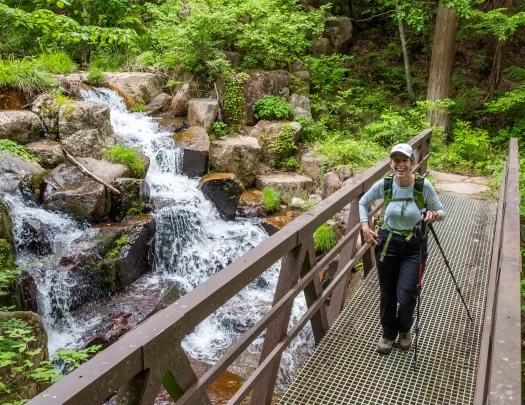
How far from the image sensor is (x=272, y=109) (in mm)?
13781

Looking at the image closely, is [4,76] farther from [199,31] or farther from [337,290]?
[337,290]

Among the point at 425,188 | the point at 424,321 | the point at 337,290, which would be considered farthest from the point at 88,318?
the point at 425,188

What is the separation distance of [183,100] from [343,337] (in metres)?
10.9

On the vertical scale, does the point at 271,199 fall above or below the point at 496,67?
below

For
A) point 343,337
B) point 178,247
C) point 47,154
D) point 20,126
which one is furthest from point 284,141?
point 343,337

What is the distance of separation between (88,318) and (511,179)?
6.78 meters

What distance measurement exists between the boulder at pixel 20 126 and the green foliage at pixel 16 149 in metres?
0.58

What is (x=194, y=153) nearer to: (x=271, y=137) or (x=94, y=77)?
(x=271, y=137)

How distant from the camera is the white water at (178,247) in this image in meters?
8.02

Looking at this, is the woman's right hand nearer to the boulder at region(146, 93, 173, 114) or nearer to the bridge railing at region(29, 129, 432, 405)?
the bridge railing at region(29, 129, 432, 405)

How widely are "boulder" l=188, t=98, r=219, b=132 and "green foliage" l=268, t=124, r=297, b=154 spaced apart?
1826 mm

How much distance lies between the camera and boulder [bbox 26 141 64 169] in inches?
398

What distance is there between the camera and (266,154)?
1305cm

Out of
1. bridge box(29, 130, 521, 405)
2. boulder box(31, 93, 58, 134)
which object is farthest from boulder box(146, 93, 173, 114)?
bridge box(29, 130, 521, 405)
